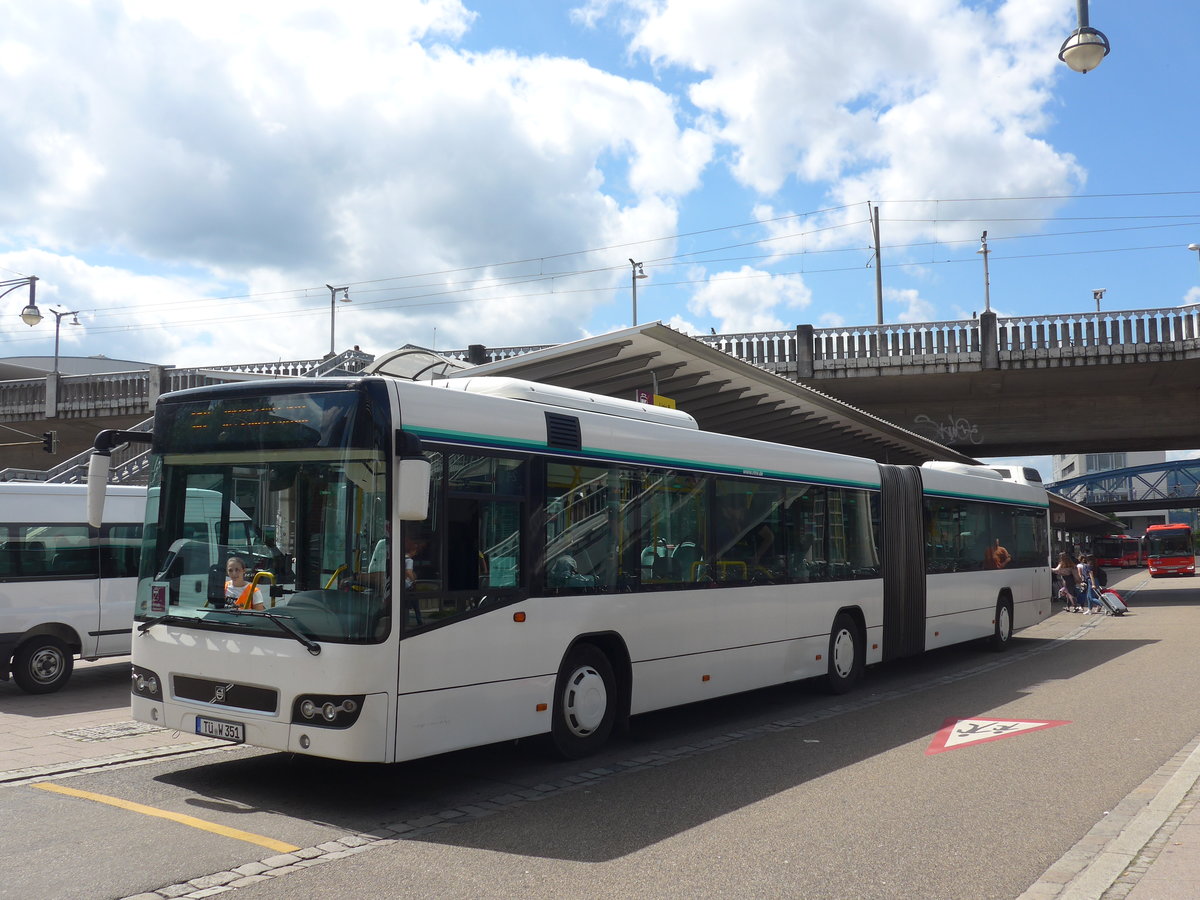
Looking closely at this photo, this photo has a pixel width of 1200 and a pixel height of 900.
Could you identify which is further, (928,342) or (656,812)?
(928,342)

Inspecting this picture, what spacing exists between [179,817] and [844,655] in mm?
8418

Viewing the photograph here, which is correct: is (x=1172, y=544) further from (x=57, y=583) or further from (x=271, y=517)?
(x=271, y=517)

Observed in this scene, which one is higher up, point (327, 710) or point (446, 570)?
point (446, 570)

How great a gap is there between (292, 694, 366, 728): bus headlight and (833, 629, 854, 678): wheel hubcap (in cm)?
751

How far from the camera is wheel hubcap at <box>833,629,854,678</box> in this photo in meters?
12.8

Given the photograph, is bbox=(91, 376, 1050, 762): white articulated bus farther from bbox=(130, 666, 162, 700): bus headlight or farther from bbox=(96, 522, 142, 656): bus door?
bbox=(96, 522, 142, 656): bus door

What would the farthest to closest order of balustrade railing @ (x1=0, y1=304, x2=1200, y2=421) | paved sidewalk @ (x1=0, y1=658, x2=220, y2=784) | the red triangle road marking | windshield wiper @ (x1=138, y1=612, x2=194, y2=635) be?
1. balustrade railing @ (x1=0, y1=304, x2=1200, y2=421)
2. the red triangle road marking
3. paved sidewalk @ (x1=0, y1=658, x2=220, y2=784)
4. windshield wiper @ (x1=138, y1=612, x2=194, y2=635)

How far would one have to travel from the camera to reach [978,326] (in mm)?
29125

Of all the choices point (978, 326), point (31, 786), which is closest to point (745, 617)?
point (31, 786)

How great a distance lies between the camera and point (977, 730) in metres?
10.3

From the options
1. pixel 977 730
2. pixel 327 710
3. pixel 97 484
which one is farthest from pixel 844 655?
pixel 97 484

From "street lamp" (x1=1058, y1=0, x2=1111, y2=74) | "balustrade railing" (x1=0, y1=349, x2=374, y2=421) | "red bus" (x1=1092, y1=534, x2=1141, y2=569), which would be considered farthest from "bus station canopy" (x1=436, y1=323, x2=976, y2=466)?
"red bus" (x1=1092, y1=534, x2=1141, y2=569)

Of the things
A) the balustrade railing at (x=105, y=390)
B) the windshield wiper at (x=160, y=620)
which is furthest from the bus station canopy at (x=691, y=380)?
the balustrade railing at (x=105, y=390)

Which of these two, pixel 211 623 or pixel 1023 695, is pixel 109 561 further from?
pixel 1023 695
